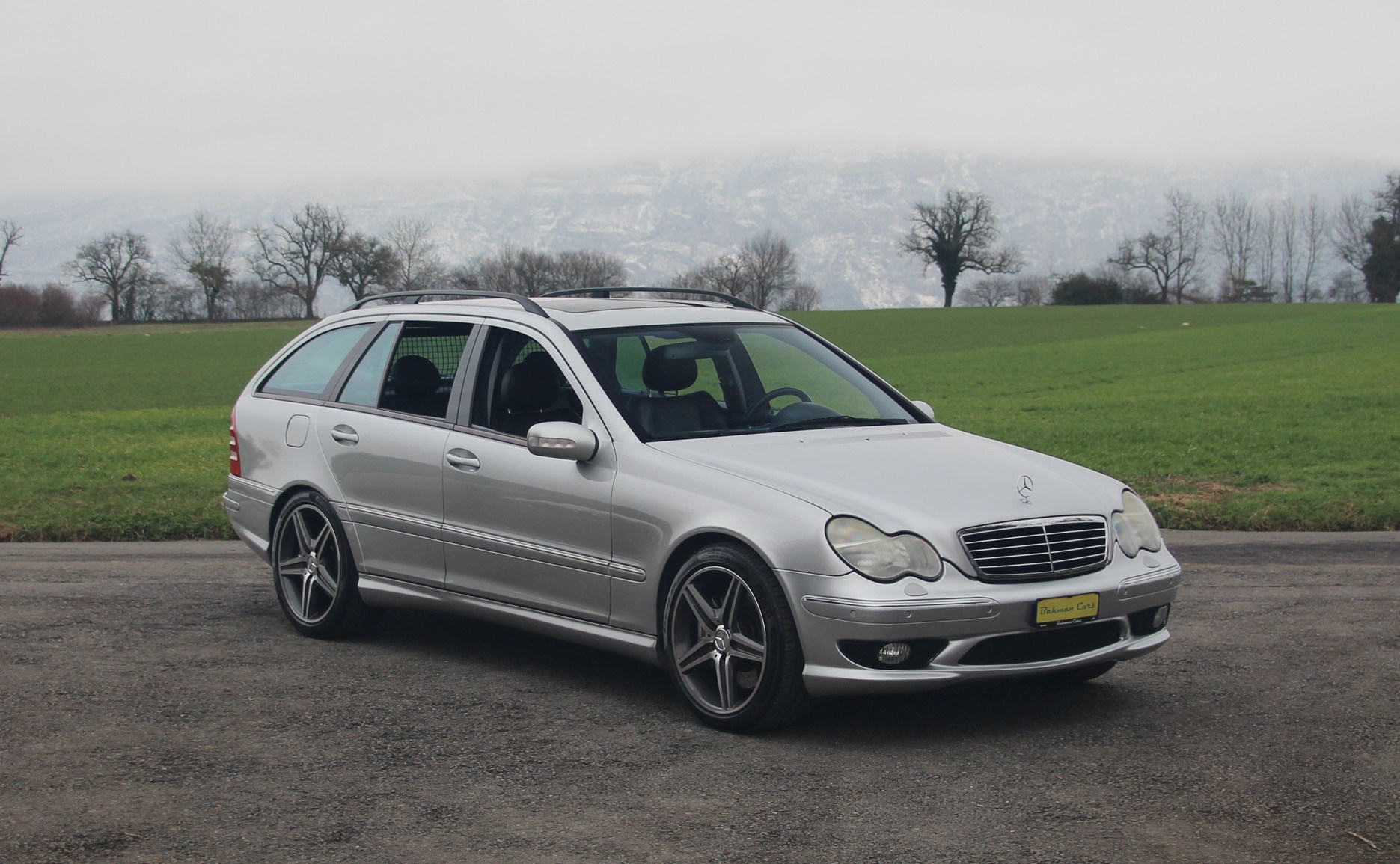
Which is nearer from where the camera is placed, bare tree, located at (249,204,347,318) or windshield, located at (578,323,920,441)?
windshield, located at (578,323,920,441)

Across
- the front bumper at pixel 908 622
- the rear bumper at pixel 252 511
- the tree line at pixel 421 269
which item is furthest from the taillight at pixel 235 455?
the tree line at pixel 421 269

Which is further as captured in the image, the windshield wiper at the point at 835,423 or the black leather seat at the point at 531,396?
the black leather seat at the point at 531,396

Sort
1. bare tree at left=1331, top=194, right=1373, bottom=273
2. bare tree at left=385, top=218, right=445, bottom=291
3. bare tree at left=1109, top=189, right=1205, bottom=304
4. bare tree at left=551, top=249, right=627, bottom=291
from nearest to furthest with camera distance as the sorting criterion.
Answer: bare tree at left=551, top=249, right=627, bottom=291
bare tree at left=385, top=218, right=445, bottom=291
bare tree at left=1331, top=194, right=1373, bottom=273
bare tree at left=1109, top=189, right=1205, bottom=304

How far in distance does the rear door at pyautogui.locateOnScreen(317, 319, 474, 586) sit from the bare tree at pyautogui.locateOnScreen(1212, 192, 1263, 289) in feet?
514

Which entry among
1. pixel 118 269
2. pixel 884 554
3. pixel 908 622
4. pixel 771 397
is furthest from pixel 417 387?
pixel 118 269

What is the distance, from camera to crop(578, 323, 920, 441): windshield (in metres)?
6.02

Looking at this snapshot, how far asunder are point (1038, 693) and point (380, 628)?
3.38 m

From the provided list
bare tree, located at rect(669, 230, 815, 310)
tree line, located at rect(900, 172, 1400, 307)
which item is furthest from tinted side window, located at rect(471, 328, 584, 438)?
tree line, located at rect(900, 172, 1400, 307)

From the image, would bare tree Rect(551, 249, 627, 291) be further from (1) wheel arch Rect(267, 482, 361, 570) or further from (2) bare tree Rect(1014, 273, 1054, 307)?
(1) wheel arch Rect(267, 482, 361, 570)

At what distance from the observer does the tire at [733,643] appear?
16.6ft

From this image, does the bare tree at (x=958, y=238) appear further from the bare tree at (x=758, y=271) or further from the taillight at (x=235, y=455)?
the taillight at (x=235, y=455)

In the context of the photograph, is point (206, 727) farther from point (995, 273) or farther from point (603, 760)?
point (995, 273)

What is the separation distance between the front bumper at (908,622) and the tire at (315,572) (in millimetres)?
2760

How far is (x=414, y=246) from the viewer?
385 feet
